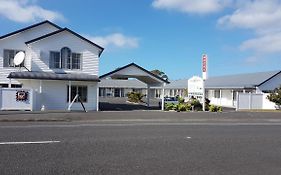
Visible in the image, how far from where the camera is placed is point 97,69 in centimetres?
3247

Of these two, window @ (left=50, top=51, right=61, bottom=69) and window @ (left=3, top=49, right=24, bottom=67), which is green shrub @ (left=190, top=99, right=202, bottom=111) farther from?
window @ (left=3, top=49, right=24, bottom=67)

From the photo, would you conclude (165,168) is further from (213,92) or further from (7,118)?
(213,92)

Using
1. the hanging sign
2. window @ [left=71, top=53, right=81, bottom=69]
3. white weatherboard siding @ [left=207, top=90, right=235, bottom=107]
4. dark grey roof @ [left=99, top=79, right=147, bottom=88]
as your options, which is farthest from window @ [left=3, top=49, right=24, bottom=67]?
dark grey roof @ [left=99, top=79, right=147, bottom=88]

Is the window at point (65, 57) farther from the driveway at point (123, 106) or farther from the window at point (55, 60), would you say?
the driveway at point (123, 106)

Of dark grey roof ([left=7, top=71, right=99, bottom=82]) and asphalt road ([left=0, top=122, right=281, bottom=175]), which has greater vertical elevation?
dark grey roof ([left=7, top=71, right=99, bottom=82])

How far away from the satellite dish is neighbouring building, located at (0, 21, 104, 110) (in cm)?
79

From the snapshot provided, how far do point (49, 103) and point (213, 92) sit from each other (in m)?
27.5

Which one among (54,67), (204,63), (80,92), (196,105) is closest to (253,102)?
(196,105)

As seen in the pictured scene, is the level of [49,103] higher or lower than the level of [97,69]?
lower

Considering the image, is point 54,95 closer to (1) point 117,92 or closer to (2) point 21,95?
(2) point 21,95

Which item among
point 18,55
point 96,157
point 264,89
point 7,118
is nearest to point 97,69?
point 18,55

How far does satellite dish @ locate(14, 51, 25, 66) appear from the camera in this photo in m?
29.4

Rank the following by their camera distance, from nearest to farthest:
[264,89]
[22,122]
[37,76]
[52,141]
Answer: [52,141], [22,122], [37,76], [264,89]

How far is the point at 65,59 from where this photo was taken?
31234mm
